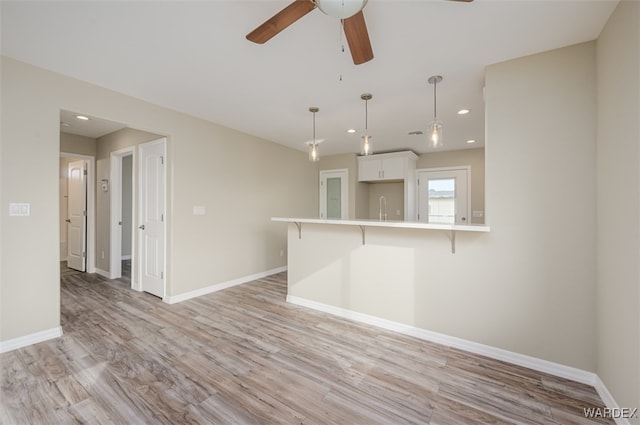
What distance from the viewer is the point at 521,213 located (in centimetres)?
214

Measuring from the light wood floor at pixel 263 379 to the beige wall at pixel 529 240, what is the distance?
296 millimetres

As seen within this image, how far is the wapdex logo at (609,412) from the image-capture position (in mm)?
1506

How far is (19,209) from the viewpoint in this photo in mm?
2334

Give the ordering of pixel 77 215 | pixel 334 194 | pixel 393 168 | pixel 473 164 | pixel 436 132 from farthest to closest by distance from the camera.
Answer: pixel 334 194
pixel 393 168
pixel 473 164
pixel 77 215
pixel 436 132

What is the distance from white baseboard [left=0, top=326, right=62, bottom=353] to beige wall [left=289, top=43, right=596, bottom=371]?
344 centimetres

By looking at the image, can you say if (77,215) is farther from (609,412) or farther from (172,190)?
(609,412)

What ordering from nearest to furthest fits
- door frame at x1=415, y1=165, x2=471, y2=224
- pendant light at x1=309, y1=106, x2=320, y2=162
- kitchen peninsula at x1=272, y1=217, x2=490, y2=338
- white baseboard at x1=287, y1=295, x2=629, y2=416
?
white baseboard at x1=287, y1=295, x2=629, y2=416 → kitchen peninsula at x1=272, y1=217, x2=490, y2=338 → pendant light at x1=309, y1=106, x2=320, y2=162 → door frame at x1=415, y1=165, x2=471, y2=224

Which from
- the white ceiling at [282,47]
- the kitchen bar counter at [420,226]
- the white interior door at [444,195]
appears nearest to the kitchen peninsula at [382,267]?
the kitchen bar counter at [420,226]

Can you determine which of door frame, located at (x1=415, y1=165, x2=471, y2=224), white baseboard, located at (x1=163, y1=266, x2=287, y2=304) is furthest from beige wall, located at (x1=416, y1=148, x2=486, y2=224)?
white baseboard, located at (x1=163, y1=266, x2=287, y2=304)

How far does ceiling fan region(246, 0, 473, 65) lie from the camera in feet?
4.25

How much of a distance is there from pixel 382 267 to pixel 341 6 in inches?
90.2

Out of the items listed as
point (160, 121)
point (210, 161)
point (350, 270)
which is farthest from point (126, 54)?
point (350, 270)

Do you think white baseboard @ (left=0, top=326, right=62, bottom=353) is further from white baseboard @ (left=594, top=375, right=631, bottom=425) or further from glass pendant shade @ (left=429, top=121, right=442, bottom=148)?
white baseboard @ (left=594, top=375, right=631, bottom=425)

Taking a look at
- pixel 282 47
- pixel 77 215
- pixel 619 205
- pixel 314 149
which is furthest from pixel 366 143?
pixel 77 215
